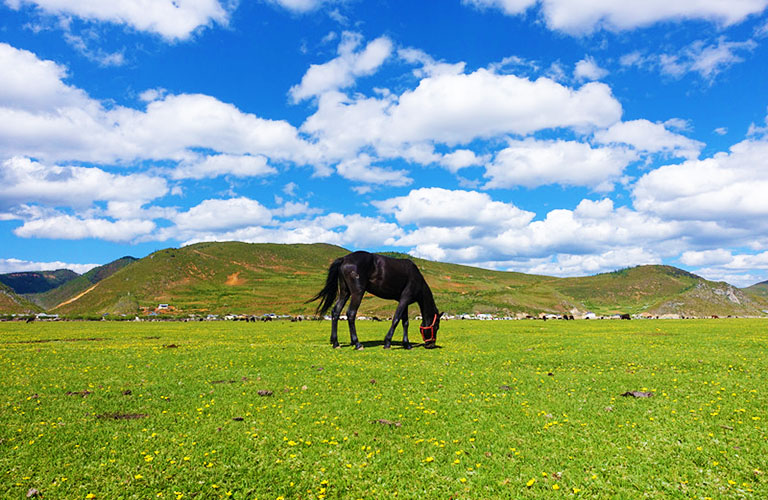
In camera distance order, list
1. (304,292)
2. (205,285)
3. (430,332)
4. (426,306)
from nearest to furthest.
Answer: (430,332) → (426,306) → (304,292) → (205,285)

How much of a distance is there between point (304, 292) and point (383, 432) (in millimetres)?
134432

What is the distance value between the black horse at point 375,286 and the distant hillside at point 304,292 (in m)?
54.9

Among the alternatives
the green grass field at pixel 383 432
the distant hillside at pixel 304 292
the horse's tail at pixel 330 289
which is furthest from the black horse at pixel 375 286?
the distant hillside at pixel 304 292

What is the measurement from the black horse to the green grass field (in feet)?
21.4

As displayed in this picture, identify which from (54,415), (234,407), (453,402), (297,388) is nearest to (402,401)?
(453,402)

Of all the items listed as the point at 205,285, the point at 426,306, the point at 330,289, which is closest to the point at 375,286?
the point at 330,289

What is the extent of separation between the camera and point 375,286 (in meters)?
21.3

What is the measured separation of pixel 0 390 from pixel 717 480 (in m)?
16.2

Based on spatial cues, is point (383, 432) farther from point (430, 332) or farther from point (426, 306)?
point (426, 306)

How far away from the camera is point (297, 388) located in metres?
12.0

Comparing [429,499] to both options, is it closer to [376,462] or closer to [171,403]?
[376,462]

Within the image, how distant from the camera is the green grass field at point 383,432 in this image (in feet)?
20.6

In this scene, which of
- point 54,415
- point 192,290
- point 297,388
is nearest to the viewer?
point 54,415

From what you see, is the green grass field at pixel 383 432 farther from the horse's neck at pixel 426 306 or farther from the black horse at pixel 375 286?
the horse's neck at pixel 426 306
